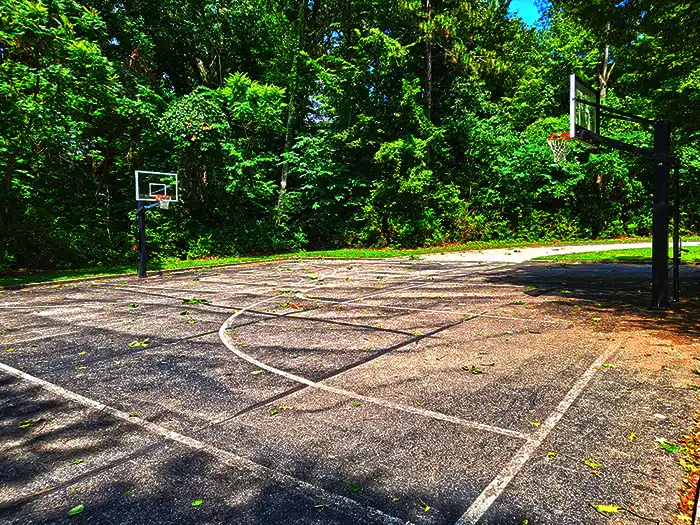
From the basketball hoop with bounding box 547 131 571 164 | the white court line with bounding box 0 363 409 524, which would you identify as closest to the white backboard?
the white court line with bounding box 0 363 409 524

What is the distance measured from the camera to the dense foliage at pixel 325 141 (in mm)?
20938

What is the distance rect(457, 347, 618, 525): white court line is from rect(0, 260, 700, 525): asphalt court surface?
0.01 m

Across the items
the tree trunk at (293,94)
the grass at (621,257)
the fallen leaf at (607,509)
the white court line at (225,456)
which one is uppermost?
the tree trunk at (293,94)

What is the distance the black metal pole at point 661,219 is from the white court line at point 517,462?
425 centimetres

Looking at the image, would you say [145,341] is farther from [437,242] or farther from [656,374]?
[437,242]

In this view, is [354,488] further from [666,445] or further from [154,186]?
[154,186]

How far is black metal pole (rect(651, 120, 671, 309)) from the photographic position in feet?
24.5

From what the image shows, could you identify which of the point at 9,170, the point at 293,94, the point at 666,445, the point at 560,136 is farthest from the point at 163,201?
the point at 666,445

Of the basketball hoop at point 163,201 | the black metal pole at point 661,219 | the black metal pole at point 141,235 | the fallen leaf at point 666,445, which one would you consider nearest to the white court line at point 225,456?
the fallen leaf at point 666,445

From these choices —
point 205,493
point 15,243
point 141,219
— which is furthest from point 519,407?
point 15,243

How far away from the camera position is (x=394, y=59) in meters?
24.9

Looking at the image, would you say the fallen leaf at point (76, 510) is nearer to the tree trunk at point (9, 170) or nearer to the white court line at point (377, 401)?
the white court line at point (377, 401)

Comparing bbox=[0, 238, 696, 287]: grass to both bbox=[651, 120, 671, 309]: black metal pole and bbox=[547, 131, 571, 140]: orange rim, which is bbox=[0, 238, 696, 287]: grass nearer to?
bbox=[547, 131, 571, 140]: orange rim

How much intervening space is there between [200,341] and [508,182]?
2315 cm
